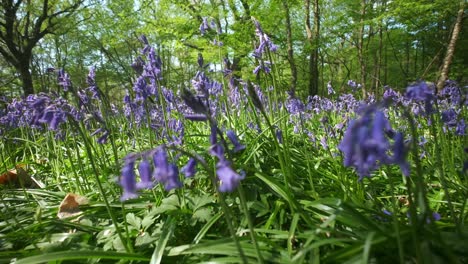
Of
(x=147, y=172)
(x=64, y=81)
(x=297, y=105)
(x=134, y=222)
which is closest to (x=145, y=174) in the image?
(x=147, y=172)

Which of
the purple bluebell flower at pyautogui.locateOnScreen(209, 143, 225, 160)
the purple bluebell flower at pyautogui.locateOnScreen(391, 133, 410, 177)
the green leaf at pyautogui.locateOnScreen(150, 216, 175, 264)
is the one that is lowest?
the green leaf at pyautogui.locateOnScreen(150, 216, 175, 264)

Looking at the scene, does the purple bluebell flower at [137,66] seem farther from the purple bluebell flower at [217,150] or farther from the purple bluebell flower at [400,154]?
the purple bluebell flower at [400,154]

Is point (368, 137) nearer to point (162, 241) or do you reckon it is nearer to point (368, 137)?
point (368, 137)

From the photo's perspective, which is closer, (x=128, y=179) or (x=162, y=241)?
(x=128, y=179)

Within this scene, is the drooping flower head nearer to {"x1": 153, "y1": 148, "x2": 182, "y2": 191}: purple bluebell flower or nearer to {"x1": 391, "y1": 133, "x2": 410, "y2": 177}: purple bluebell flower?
{"x1": 391, "y1": 133, "x2": 410, "y2": 177}: purple bluebell flower

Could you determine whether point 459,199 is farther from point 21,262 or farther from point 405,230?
point 21,262

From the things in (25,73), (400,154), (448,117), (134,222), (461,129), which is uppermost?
(25,73)

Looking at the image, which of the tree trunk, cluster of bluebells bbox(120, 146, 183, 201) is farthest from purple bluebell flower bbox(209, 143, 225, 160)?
the tree trunk

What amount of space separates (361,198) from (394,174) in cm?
106

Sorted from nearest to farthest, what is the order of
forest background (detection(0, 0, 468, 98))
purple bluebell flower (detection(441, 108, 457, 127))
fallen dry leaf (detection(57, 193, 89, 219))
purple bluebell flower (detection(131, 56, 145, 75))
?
fallen dry leaf (detection(57, 193, 89, 219)), purple bluebell flower (detection(441, 108, 457, 127)), purple bluebell flower (detection(131, 56, 145, 75)), forest background (detection(0, 0, 468, 98))

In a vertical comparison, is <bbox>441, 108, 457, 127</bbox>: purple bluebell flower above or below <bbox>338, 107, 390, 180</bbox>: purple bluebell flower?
below

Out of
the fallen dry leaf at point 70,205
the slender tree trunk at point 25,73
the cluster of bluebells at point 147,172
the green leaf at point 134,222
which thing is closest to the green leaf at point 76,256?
the green leaf at point 134,222

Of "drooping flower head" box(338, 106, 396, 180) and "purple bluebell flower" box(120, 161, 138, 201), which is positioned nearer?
"drooping flower head" box(338, 106, 396, 180)

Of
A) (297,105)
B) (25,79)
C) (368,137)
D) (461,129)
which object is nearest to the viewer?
(368,137)
